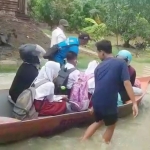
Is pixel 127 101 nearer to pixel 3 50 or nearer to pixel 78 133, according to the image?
pixel 78 133

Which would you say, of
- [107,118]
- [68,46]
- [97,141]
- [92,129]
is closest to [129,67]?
[68,46]

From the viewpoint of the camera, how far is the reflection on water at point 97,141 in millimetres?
6043

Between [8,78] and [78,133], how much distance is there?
5442 mm

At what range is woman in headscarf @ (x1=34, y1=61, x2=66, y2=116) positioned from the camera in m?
6.17

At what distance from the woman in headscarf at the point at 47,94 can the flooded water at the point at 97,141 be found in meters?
0.46

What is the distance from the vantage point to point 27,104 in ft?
20.0

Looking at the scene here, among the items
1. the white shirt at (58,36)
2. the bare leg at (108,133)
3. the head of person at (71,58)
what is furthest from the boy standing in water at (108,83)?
the white shirt at (58,36)

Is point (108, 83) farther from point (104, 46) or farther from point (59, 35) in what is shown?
point (59, 35)

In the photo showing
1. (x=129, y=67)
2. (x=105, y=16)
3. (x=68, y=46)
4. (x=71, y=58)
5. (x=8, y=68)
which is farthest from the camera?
(x=105, y=16)

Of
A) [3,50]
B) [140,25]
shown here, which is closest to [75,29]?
[140,25]

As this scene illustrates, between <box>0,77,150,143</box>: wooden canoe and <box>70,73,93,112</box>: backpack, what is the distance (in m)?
0.14

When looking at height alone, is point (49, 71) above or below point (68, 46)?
below

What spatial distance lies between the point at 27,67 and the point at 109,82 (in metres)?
1.57

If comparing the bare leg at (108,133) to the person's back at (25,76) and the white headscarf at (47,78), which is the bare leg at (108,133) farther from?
the person's back at (25,76)
